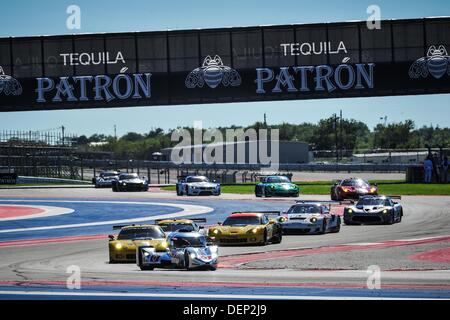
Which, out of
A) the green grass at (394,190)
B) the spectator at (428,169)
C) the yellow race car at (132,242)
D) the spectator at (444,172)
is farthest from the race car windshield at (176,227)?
the spectator at (444,172)

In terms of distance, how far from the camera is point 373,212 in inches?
1236

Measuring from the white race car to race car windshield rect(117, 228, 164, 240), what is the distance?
27933 millimetres

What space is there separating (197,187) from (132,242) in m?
29.0

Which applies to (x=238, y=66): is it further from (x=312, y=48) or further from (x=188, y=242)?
(x=188, y=242)

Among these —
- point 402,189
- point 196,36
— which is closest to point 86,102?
point 196,36

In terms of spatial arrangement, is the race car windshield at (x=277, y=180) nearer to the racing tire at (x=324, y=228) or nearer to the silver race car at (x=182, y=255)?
the racing tire at (x=324, y=228)

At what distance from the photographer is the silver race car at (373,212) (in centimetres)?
3134

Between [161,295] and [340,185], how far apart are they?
94.4 ft

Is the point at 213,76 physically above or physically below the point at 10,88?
above

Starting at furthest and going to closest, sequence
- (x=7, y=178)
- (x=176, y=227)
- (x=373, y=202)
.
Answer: (x=7, y=178)
(x=373, y=202)
(x=176, y=227)

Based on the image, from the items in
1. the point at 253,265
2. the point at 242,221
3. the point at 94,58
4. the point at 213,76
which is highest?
the point at 94,58

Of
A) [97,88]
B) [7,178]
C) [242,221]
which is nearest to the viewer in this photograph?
[242,221]

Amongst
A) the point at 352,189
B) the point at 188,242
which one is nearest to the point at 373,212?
the point at 352,189

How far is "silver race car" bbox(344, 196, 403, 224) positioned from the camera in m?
31.3
